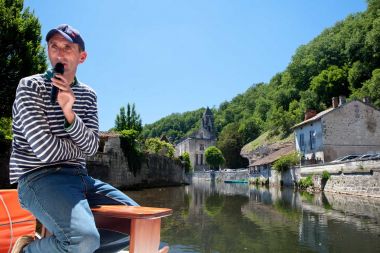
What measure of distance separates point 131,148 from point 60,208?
28375 millimetres

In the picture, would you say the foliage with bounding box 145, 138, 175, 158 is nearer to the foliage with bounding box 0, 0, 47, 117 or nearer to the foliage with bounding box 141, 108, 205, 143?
the foliage with bounding box 0, 0, 47, 117


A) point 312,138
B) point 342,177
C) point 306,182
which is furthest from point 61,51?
point 312,138

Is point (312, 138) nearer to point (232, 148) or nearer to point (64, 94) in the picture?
point (64, 94)

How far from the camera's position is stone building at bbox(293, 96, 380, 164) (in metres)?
29.6

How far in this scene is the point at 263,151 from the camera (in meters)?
55.7

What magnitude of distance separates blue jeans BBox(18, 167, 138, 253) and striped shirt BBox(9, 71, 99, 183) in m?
Answer: 0.08

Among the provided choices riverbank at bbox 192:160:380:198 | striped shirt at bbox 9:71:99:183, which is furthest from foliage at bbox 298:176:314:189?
striped shirt at bbox 9:71:99:183

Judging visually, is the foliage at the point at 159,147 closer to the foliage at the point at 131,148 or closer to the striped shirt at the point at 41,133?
the foliage at the point at 131,148

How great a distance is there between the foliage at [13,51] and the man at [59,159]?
1689 centimetres

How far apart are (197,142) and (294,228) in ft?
282

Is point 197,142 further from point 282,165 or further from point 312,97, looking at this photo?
point 282,165

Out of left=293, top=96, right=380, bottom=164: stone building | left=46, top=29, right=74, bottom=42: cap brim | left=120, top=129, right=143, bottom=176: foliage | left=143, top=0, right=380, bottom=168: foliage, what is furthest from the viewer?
left=143, top=0, right=380, bottom=168: foliage

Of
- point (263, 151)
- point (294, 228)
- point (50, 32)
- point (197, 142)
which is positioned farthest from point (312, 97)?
point (50, 32)

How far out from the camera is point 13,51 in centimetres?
1806
